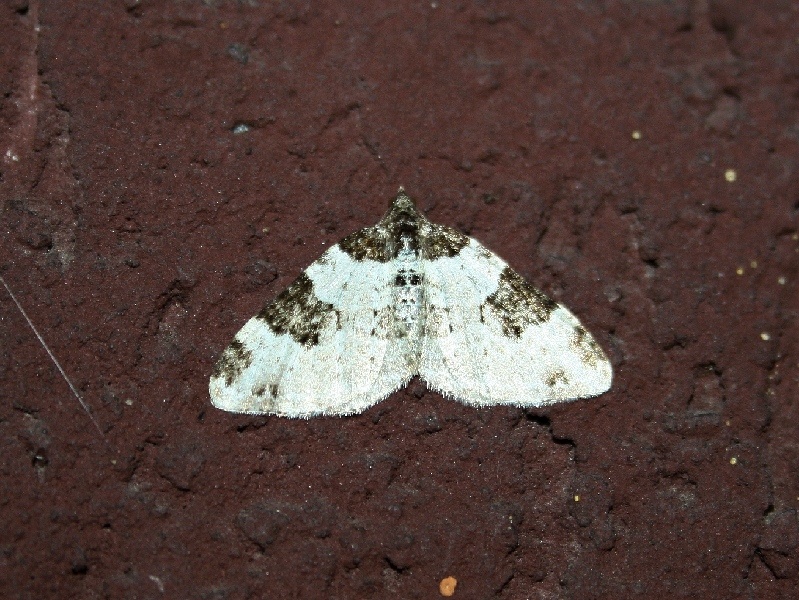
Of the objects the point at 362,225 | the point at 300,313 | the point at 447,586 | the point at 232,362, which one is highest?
the point at 362,225

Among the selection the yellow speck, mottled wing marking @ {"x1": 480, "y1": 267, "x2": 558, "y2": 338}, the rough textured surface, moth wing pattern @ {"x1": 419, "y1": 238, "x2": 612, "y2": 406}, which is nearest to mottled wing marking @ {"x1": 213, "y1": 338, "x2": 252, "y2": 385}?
the rough textured surface

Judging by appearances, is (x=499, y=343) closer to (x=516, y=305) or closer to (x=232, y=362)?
(x=516, y=305)

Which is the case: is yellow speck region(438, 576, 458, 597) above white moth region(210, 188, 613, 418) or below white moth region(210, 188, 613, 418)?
below

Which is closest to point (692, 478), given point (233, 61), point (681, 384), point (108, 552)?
point (681, 384)

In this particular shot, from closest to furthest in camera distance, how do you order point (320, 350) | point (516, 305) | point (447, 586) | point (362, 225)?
point (447, 586), point (320, 350), point (516, 305), point (362, 225)

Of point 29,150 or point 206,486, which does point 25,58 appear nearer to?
point 29,150

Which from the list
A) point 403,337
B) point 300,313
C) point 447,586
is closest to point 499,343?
point 403,337

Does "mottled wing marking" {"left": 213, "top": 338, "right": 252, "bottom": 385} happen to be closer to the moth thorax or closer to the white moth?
the white moth
